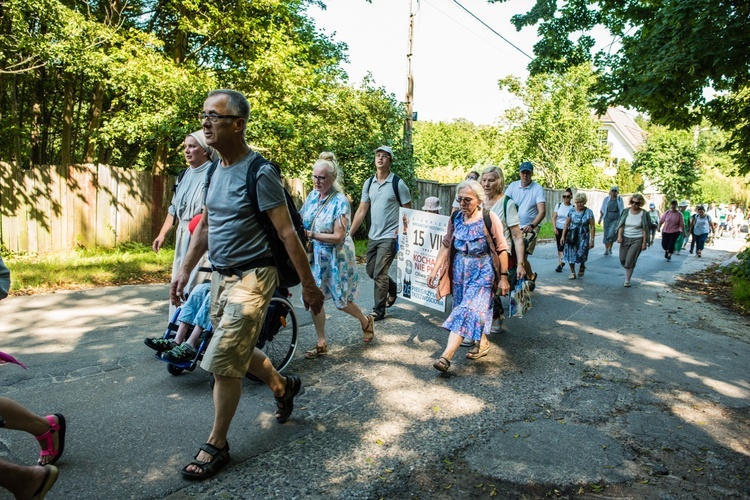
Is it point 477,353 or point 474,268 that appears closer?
point 474,268

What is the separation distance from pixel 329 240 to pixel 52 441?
2.89 m

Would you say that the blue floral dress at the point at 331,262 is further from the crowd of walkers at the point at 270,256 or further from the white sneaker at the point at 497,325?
the white sneaker at the point at 497,325

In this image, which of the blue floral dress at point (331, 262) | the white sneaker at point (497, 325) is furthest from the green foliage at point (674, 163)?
the blue floral dress at point (331, 262)

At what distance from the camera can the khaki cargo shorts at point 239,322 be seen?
330 cm

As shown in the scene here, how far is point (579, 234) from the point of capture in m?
11.7

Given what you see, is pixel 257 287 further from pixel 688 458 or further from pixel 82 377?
pixel 688 458

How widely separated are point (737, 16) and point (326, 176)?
7.26 m

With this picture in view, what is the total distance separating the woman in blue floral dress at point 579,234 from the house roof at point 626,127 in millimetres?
45881

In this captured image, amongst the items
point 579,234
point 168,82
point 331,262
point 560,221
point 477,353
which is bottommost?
point 477,353

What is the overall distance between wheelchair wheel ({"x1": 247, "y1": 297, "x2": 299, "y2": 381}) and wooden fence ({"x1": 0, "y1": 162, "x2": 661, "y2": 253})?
9.00m

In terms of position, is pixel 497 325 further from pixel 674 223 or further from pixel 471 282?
pixel 674 223

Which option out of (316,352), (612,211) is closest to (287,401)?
(316,352)

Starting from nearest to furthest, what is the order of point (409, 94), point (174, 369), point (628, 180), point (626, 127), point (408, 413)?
1. point (408, 413)
2. point (174, 369)
3. point (409, 94)
4. point (628, 180)
5. point (626, 127)

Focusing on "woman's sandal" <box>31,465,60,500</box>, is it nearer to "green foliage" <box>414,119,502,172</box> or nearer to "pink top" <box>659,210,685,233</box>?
"pink top" <box>659,210,685,233</box>
